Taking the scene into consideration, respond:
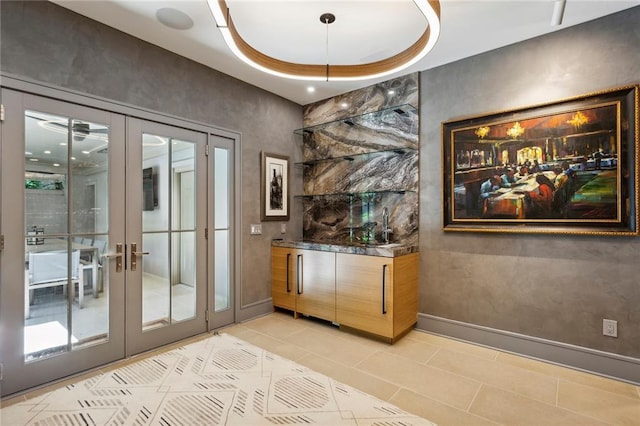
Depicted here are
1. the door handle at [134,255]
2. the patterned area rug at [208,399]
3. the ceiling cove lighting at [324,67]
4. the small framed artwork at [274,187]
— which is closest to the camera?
the ceiling cove lighting at [324,67]

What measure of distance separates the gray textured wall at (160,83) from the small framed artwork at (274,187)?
88 mm

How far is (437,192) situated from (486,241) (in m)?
0.71

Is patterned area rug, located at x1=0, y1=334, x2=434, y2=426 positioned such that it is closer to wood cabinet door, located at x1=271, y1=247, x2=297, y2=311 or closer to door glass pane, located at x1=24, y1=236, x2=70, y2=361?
door glass pane, located at x1=24, y1=236, x2=70, y2=361

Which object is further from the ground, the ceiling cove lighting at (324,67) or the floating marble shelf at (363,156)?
the ceiling cove lighting at (324,67)

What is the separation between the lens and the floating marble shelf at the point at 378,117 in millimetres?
3564

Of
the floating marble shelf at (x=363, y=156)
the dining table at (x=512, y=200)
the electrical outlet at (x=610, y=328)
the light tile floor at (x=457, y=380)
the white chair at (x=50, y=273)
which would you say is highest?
the floating marble shelf at (x=363, y=156)

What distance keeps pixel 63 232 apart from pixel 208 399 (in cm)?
177

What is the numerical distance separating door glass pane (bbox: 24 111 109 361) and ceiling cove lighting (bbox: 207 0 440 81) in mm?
1527

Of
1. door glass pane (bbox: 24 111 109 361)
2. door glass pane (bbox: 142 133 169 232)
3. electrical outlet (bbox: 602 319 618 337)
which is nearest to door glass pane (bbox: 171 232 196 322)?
door glass pane (bbox: 142 133 169 232)

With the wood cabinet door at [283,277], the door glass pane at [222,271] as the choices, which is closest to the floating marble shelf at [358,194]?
the wood cabinet door at [283,277]

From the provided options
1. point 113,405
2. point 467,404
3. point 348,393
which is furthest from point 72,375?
point 467,404

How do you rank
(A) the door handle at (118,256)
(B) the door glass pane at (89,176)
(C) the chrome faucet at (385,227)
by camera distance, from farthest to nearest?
(C) the chrome faucet at (385,227)
(A) the door handle at (118,256)
(B) the door glass pane at (89,176)

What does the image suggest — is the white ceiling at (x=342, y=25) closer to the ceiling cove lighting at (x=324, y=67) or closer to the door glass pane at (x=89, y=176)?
the ceiling cove lighting at (x=324, y=67)

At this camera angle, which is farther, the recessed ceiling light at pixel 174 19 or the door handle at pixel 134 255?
the door handle at pixel 134 255
